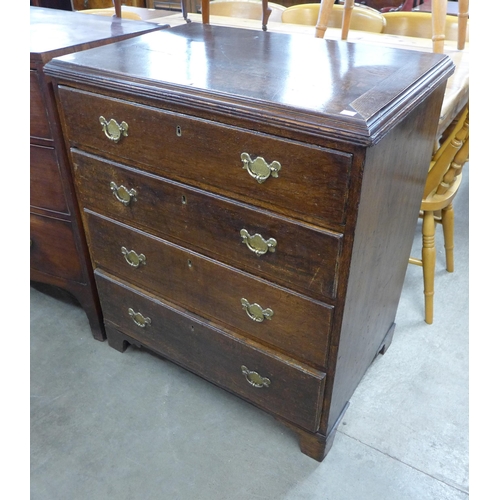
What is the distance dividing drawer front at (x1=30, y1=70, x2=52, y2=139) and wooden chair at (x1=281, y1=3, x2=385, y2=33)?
1.69m

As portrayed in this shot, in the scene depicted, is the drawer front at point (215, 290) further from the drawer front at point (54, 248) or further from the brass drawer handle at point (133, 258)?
the drawer front at point (54, 248)

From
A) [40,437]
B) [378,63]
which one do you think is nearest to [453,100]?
[378,63]

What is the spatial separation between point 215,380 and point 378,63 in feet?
3.09

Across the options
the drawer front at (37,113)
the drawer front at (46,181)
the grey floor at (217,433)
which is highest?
the drawer front at (37,113)

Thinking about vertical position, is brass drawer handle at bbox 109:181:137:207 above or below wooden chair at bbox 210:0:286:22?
below

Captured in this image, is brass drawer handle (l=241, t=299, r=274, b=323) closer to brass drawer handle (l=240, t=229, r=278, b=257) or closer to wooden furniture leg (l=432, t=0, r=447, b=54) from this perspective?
brass drawer handle (l=240, t=229, r=278, b=257)

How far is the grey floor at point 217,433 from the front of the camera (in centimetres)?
125

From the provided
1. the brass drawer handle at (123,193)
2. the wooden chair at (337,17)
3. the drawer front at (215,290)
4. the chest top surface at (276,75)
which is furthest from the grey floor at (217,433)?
the wooden chair at (337,17)

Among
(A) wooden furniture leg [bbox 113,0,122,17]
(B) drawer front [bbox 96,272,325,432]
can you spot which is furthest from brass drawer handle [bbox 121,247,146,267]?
(A) wooden furniture leg [bbox 113,0,122,17]

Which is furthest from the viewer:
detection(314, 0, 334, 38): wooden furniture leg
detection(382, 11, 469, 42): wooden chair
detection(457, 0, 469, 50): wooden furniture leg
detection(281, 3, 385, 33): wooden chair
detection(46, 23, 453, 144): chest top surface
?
detection(281, 3, 385, 33): wooden chair

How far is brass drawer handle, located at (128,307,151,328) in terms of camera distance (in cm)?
143

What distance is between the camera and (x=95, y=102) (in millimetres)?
1107

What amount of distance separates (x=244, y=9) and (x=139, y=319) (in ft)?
7.64

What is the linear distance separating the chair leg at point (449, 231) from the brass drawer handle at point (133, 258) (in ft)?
3.88
